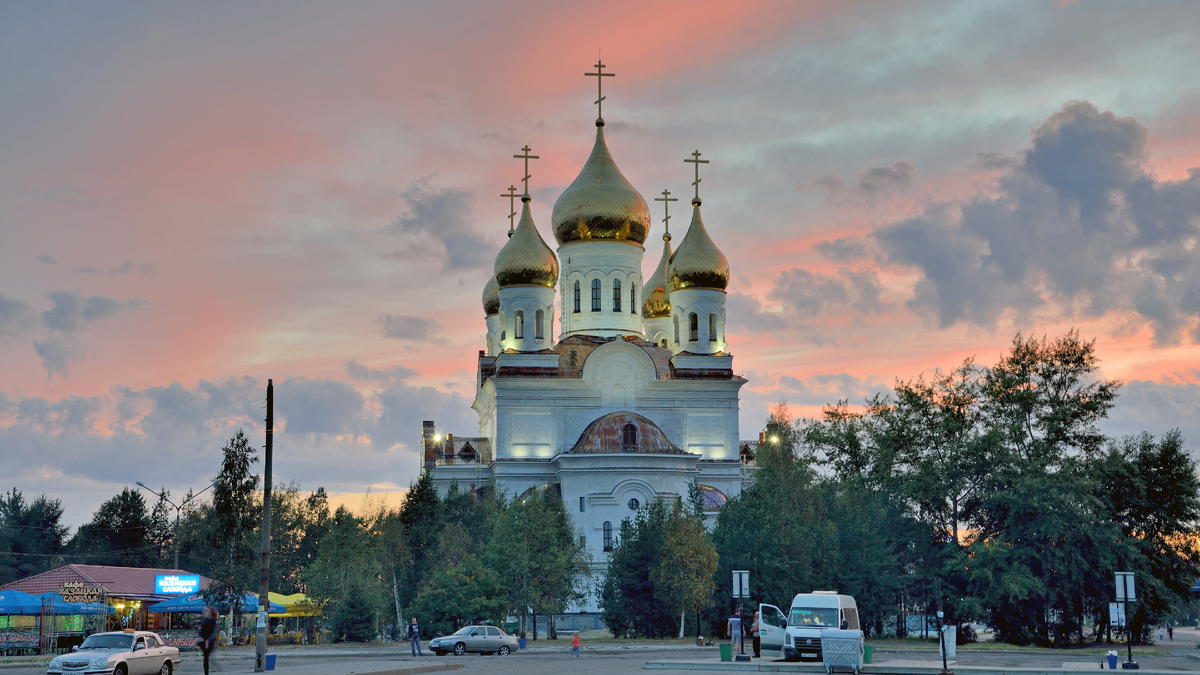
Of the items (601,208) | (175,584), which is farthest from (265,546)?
(601,208)

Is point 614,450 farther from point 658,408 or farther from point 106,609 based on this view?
point 106,609

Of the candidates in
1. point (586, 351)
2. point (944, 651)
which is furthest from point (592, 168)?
point (944, 651)

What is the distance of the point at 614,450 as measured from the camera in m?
57.4

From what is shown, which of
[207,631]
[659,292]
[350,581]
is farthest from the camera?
[659,292]

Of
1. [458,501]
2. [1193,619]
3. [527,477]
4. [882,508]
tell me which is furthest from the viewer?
[1193,619]

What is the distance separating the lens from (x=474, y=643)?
37.6 m

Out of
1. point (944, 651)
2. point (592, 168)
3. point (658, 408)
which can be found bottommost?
point (944, 651)

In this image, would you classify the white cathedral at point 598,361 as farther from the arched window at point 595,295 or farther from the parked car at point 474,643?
the parked car at point 474,643

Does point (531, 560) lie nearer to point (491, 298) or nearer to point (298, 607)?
point (298, 607)

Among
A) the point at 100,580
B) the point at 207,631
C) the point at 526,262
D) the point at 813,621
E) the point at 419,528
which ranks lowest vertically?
the point at 813,621

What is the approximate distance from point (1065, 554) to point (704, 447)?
2486 cm

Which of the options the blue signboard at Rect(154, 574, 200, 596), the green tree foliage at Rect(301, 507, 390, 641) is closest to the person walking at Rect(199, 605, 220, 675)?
the green tree foliage at Rect(301, 507, 390, 641)

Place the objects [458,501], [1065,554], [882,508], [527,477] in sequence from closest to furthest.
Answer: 1. [1065,554]
2. [882,508]
3. [458,501]
4. [527,477]

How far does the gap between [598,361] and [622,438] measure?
619 centimetres
